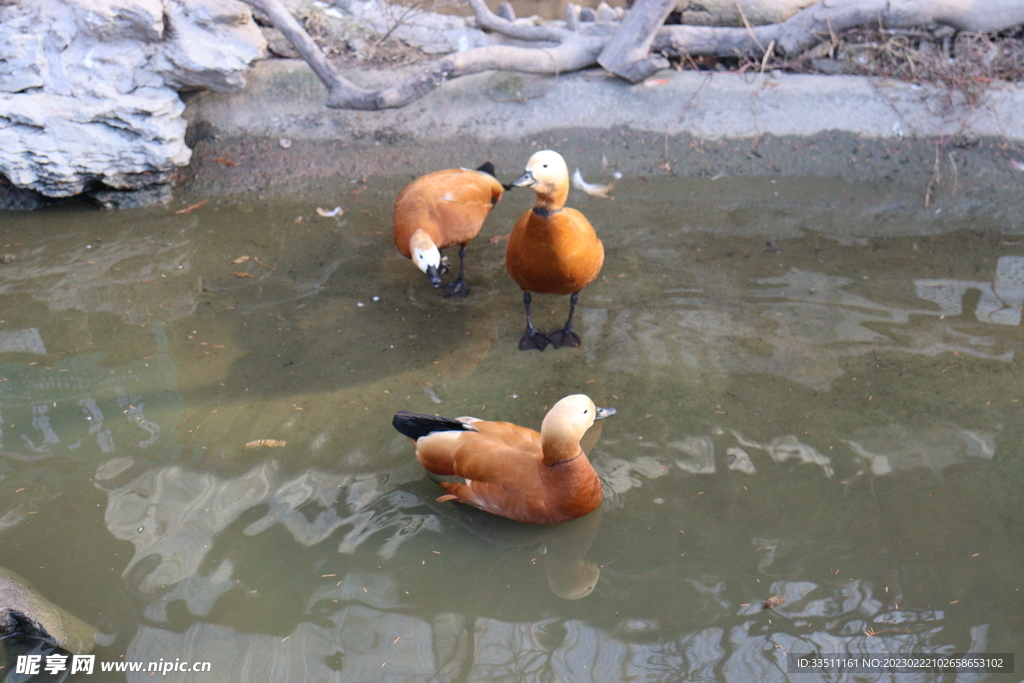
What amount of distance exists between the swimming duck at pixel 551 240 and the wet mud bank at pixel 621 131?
2.03 metres

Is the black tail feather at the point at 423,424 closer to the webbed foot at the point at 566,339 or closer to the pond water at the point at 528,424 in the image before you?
the pond water at the point at 528,424

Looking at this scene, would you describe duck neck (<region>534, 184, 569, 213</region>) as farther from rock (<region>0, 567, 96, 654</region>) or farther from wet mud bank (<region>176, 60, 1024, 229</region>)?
rock (<region>0, 567, 96, 654</region>)

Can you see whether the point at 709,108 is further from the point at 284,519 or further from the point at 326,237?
the point at 284,519

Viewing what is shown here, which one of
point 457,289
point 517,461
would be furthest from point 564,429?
point 457,289

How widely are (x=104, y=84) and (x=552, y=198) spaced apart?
3.64m

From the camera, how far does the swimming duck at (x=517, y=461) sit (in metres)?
2.61

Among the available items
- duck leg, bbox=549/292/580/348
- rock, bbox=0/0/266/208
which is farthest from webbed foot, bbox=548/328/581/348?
rock, bbox=0/0/266/208

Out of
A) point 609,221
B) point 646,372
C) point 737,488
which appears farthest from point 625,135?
point 737,488

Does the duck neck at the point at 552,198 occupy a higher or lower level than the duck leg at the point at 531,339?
higher

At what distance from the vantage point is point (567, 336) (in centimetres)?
377

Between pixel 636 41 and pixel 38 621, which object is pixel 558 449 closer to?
pixel 38 621

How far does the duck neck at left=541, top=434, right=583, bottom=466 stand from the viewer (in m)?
2.57

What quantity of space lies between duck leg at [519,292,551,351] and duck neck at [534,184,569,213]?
538 mm

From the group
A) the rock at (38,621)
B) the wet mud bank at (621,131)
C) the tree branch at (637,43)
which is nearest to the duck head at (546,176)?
the wet mud bank at (621,131)
